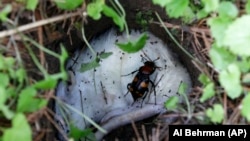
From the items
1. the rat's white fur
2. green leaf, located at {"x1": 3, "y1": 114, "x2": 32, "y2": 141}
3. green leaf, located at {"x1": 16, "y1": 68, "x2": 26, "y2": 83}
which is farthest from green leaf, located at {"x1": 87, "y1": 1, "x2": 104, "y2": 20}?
the rat's white fur

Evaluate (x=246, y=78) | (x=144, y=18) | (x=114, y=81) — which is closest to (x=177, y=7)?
(x=246, y=78)

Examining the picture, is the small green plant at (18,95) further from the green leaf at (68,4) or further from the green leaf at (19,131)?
the green leaf at (68,4)

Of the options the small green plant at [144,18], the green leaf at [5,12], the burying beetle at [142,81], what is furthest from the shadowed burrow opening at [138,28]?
the green leaf at [5,12]

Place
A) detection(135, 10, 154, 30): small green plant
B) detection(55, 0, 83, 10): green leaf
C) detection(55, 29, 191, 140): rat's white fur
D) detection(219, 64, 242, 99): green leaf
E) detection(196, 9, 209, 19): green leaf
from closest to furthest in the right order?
detection(219, 64, 242, 99): green leaf → detection(55, 0, 83, 10): green leaf → detection(196, 9, 209, 19): green leaf → detection(135, 10, 154, 30): small green plant → detection(55, 29, 191, 140): rat's white fur

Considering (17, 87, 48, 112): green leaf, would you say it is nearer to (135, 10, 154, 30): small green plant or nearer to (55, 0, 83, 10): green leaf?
(55, 0, 83, 10): green leaf

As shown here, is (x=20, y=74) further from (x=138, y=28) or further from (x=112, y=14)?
(x=138, y=28)

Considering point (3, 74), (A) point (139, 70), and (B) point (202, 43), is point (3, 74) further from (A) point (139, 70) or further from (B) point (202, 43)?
(A) point (139, 70)

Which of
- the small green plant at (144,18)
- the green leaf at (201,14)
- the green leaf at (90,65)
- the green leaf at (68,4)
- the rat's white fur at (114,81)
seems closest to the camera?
the green leaf at (68,4)
